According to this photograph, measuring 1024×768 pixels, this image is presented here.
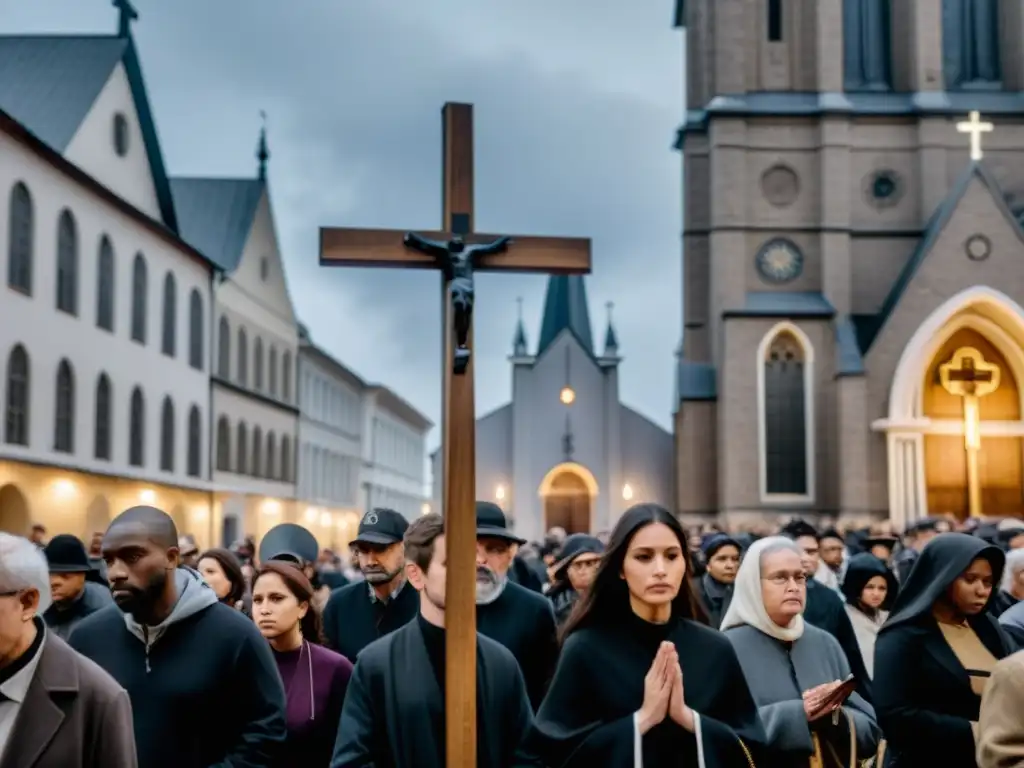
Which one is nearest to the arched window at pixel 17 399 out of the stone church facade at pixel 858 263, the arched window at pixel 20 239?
the arched window at pixel 20 239

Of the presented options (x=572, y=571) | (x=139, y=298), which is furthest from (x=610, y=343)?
(x=572, y=571)

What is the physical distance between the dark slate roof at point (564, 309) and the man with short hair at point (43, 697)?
188ft

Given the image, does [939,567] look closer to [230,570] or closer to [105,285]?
[230,570]

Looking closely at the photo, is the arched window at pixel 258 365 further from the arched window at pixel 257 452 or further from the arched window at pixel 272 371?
the arched window at pixel 257 452

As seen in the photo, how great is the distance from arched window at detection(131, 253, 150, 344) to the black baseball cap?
88.7ft

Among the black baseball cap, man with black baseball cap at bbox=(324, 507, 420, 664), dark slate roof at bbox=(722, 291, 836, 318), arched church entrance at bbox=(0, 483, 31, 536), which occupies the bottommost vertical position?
man with black baseball cap at bbox=(324, 507, 420, 664)

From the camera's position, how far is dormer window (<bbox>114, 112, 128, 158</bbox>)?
33.7 meters

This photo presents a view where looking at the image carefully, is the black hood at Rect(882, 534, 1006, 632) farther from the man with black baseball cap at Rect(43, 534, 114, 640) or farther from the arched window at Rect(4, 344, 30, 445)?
the arched window at Rect(4, 344, 30, 445)

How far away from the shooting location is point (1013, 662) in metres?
4.63

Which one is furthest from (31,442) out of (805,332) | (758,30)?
(758,30)

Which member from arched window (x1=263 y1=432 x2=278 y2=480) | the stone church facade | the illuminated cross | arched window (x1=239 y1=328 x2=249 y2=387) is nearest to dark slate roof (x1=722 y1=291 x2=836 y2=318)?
the stone church facade

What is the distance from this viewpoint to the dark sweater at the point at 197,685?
17.6ft

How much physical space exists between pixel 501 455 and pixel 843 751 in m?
44.0

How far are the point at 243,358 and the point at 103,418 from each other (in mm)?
12003
